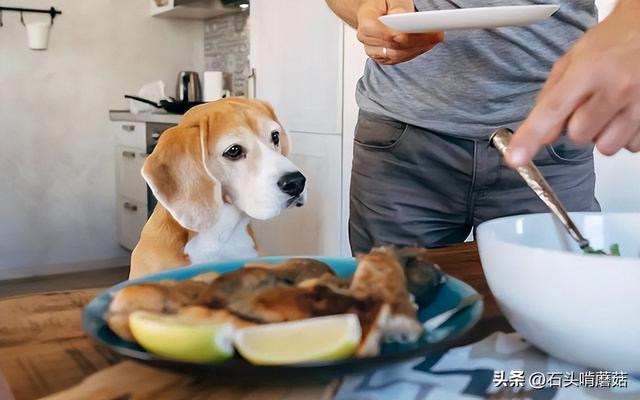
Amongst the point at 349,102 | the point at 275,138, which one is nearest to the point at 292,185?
the point at 275,138

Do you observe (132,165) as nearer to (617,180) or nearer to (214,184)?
(214,184)

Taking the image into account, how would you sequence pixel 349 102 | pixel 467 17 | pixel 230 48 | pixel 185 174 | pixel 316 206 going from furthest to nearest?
1. pixel 230 48
2. pixel 316 206
3. pixel 349 102
4. pixel 185 174
5. pixel 467 17

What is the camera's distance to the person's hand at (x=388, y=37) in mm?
1037

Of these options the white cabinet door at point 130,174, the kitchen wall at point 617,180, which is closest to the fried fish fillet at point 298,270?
the kitchen wall at point 617,180

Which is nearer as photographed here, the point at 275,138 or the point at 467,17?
the point at 467,17

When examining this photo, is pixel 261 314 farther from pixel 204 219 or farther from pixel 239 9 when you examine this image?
pixel 239 9

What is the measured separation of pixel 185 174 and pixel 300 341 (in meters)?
0.94

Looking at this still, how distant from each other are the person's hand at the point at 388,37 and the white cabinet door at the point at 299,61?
151 cm

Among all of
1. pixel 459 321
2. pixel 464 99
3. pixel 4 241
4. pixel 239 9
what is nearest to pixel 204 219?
pixel 464 99

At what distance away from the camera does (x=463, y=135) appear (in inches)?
47.1

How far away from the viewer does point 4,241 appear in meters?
4.01

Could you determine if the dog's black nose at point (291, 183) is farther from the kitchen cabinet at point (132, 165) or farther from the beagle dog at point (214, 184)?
the kitchen cabinet at point (132, 165)

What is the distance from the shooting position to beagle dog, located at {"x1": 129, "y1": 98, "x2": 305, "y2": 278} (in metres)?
1.24

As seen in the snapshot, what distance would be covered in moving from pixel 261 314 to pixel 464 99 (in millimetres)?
847
